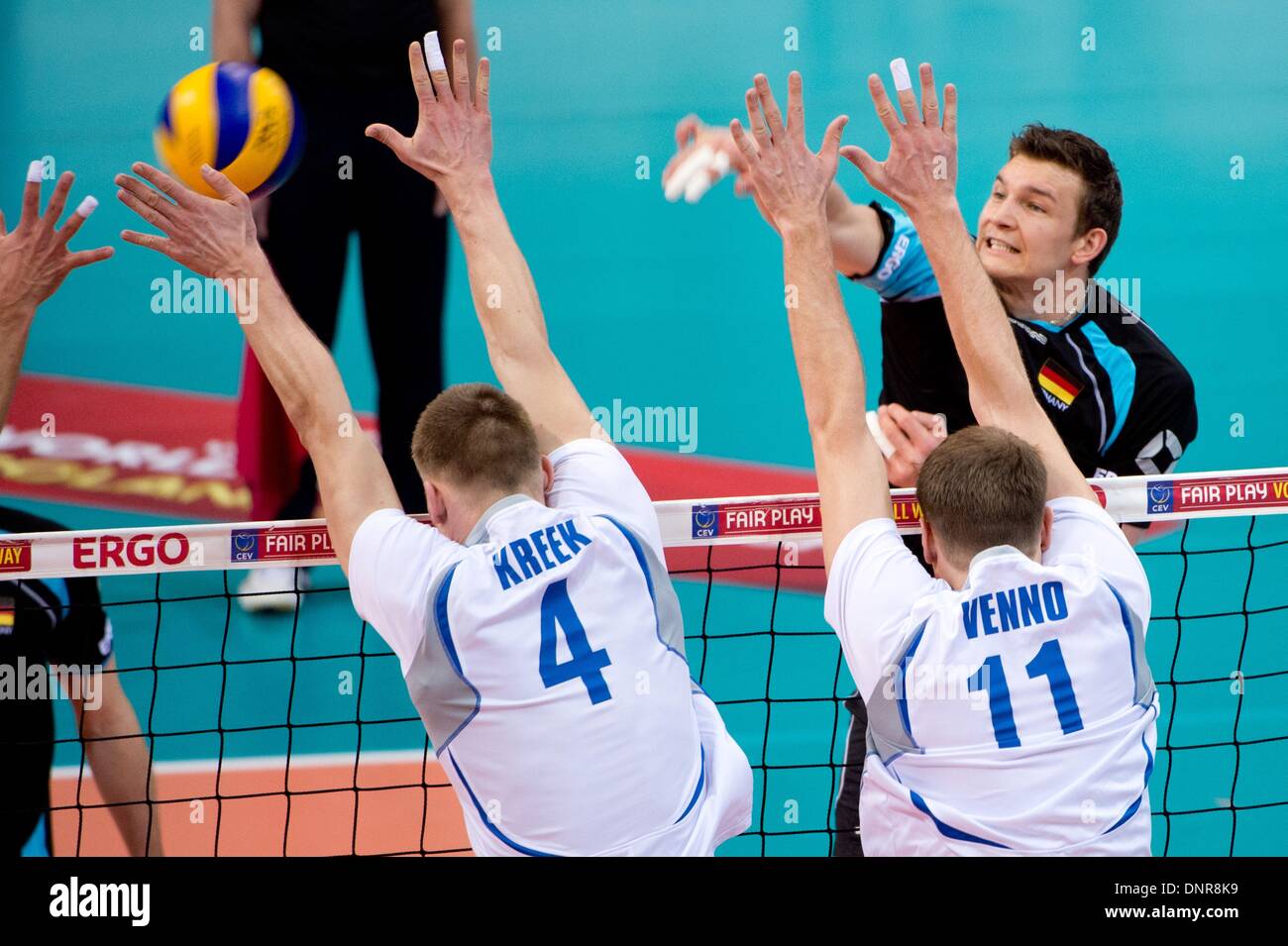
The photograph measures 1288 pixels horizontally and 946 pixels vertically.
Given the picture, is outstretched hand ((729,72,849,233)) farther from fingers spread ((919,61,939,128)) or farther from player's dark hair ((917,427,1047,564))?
player's dark hair ((917,427,1047,564))

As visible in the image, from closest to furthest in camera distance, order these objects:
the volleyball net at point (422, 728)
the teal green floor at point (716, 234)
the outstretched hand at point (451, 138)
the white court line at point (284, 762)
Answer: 1. the outstretched hand at point (451, 138)
2. the volleyball net at point (422, 728)
3. the white court line at point (284, 762)
4. the teal green floor at point (716, 234)

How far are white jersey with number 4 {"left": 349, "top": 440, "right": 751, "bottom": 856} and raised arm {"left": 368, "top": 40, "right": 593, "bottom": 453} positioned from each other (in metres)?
0.38

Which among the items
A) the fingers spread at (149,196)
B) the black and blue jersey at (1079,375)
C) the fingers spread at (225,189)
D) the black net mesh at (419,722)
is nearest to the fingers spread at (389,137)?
the fingers spread at (225,189)

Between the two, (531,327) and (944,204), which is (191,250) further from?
(944,204)

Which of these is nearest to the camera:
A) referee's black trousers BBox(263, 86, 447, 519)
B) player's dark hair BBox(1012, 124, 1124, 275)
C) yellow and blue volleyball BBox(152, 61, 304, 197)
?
→ player's dark hair BBox(1012, 124, 1124, 275)

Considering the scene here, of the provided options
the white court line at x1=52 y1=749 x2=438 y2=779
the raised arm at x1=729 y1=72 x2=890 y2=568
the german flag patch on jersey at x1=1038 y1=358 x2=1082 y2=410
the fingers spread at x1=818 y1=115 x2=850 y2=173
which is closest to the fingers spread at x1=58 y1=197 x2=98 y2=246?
the raised arm at x1=729 y1=72 x2=890 y2=568

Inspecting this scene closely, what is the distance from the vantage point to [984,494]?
2352 mm

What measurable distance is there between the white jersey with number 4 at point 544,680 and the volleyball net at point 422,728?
192 cm

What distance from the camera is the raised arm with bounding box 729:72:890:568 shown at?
2531 millimetres

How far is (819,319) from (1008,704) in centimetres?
81

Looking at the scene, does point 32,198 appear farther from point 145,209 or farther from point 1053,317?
point 1053,317

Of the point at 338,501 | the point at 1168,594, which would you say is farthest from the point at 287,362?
the point at 1168,594

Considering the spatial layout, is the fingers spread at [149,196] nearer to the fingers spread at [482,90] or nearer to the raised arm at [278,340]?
the raised arm at [278,340]

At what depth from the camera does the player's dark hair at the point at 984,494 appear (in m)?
2.36
